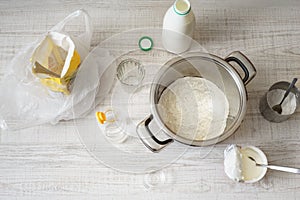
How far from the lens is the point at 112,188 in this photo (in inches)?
39.3

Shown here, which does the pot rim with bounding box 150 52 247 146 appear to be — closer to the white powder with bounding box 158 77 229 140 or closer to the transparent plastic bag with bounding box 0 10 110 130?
the white powder with bounding box 158 77 229 140

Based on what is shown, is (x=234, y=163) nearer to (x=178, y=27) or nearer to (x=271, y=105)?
(x=271, y=105)

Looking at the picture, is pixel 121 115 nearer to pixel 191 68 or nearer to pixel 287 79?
pixel 191 68

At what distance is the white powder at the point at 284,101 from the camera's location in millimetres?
1011

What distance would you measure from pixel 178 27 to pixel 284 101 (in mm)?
328

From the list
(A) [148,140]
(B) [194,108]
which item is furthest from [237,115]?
(A) [148,140]

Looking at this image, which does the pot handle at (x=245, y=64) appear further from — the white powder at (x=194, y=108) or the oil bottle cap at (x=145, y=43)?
the oil bottle cap at (x=145, y=43)

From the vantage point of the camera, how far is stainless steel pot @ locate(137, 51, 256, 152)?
92 centimetres

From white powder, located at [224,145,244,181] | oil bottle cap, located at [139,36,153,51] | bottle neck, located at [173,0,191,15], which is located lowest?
white powder, located at [224,145,244,181]

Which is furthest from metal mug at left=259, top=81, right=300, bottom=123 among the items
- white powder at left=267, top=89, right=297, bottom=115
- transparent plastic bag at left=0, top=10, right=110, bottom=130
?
transparent plastic bag at left=0, top=10, right=110, bottom=130

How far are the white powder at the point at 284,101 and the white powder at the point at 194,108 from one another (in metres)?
0.12

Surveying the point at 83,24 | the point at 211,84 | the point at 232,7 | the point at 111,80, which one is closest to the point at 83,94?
the point at 111,80

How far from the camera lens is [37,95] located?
1.04 m

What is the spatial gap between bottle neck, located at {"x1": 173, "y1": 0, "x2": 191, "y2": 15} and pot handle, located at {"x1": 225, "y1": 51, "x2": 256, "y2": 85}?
0.16 m
